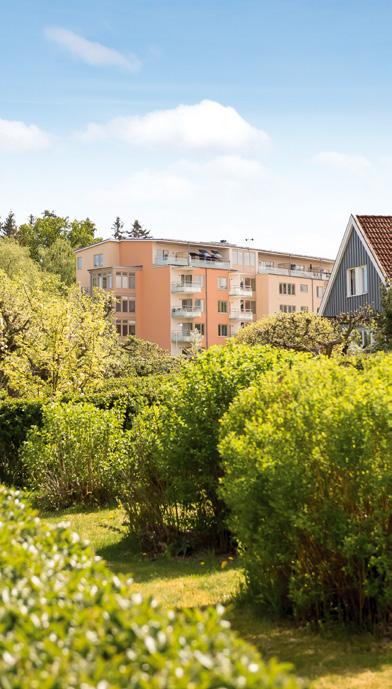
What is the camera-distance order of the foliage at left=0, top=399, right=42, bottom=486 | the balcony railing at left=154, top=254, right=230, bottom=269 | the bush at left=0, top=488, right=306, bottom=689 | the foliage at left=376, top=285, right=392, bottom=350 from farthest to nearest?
the balcony railing at left=154, top=254, right=230, bottom=269 → the foliage at left=376, top=285, right=392, bottom=350 → the foliage at left=0, top=399, right=42, bottom=486 → the bush at left=0, top=488, right=306, bottom=689

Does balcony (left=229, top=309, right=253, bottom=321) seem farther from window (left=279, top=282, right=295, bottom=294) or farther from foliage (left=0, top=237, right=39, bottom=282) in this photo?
foliage (left=0, top=237, right=39, bottom=282)

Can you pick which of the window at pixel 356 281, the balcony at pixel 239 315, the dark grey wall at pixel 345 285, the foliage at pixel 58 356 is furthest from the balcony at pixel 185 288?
the foliage at pixel 58 356

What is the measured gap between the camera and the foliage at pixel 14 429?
1806 centimetres

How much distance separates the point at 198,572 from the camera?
10219 millimetres

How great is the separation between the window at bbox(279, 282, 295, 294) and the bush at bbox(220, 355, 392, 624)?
88.8 metres

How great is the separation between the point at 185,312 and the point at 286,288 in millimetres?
A: 15594

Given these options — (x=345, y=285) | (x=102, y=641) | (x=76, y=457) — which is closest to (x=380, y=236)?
(x=345, y=285)

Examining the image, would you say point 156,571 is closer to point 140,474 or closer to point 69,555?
point 140,474

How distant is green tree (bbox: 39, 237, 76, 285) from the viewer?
310ft

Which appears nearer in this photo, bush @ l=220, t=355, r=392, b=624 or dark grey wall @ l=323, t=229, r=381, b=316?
bush @ l=220, t=355, r=392, b=624

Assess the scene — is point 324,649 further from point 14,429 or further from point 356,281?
point 356,281

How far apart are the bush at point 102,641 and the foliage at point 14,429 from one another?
1406 centimetres

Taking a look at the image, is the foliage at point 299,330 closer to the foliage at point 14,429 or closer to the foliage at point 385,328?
the foliage at point 385,328

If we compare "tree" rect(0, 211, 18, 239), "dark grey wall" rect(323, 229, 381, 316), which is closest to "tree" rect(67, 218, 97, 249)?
"tree" rect(0, 211, 18, 239)
